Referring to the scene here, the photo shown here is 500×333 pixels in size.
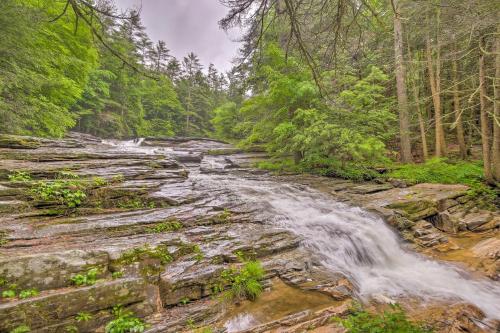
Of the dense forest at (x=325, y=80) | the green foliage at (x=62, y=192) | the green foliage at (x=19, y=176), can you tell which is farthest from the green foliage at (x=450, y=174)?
the green foliage at (x=19, y=176)

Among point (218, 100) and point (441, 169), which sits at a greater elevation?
point (218, 100)

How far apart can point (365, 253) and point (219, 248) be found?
3.34 metres

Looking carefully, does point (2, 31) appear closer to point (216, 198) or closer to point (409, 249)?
point (216, 198)

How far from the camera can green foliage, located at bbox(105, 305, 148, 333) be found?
3.10 m

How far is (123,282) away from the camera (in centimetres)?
347

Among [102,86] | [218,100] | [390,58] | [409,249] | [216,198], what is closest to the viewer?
[409,249]

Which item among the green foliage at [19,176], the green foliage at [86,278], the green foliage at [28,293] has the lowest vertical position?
the green foliage at [86,278]

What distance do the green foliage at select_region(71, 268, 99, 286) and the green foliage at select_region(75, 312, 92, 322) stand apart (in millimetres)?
378

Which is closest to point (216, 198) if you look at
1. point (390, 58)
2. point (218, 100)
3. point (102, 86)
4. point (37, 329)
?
point (37, 329)

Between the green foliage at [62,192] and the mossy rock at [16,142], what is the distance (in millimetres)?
3539

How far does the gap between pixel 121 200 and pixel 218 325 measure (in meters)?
4.15

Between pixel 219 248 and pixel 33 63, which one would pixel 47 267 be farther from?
pixel 33 63

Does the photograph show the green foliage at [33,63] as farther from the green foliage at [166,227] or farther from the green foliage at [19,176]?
the green foliage at [166,227]

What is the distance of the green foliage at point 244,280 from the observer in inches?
153
